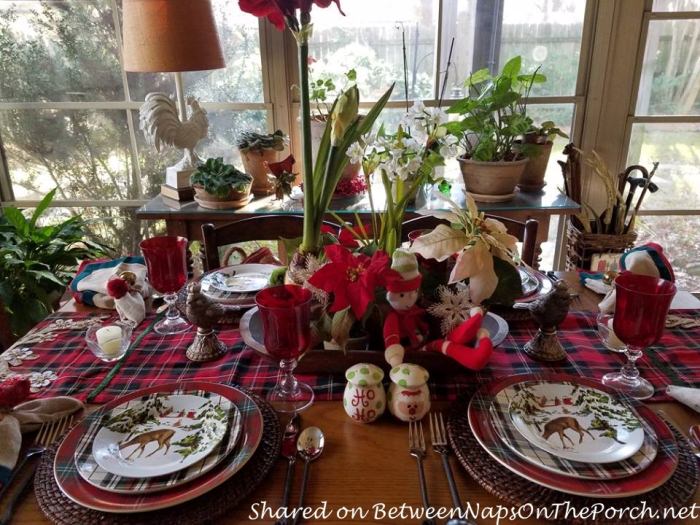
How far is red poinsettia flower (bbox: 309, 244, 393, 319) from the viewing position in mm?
750

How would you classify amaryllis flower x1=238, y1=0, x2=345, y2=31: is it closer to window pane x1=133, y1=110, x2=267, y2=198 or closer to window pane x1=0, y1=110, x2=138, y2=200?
window pane x1=133, y1=110, x2=267, y2=198

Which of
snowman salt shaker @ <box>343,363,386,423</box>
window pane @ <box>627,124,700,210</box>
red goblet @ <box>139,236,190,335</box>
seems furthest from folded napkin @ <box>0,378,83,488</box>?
window pane @ <box>627,124,700,210</box>

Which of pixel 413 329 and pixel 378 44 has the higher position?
pixel 378 44

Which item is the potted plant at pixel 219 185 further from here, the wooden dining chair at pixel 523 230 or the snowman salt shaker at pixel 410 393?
the snowman salt shaker at pixel 410 393

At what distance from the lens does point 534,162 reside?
1922 millimetres

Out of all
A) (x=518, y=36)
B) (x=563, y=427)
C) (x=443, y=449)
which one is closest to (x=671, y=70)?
(x=518, y=36)

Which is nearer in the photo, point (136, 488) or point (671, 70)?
point (136, 488)

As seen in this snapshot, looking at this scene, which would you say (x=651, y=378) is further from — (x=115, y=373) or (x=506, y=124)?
Result: (x=506, y=124)

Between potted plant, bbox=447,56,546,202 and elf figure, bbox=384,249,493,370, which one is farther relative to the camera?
Result: potted plant, bbox=447,56,546,202

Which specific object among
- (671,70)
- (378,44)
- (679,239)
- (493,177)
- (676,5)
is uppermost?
(676,5)

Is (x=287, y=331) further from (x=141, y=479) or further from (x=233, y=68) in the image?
(x=233, y=68)

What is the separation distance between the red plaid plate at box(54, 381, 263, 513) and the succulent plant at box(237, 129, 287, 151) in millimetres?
1267

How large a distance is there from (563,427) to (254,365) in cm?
49

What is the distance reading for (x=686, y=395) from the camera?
2.55 ft
